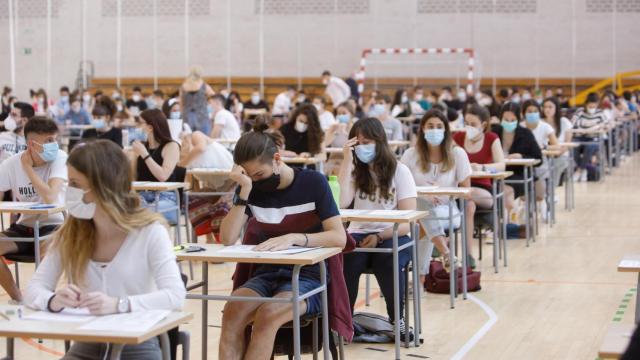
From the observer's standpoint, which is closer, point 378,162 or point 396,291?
point 396,291

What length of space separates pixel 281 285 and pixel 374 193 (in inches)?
68.7

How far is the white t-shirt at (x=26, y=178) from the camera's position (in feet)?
21.6

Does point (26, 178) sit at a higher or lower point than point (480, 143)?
lower

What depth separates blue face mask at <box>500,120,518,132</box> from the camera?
33.5 ft

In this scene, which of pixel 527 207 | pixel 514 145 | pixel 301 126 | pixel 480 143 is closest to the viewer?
pixel 480 143

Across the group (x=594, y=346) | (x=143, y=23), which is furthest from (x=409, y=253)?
(x=143, y=23)

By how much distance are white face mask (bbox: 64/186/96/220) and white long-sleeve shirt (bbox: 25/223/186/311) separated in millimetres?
150

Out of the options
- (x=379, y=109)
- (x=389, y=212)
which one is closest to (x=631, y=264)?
(x=389, y=212)

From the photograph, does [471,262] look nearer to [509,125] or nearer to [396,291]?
[509,125]

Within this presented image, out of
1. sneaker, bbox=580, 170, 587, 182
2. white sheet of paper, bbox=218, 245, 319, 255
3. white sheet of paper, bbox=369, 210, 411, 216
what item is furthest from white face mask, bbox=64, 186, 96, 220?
sneaker, bbox=580, 170, 587, 182

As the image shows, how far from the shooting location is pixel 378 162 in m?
6.19

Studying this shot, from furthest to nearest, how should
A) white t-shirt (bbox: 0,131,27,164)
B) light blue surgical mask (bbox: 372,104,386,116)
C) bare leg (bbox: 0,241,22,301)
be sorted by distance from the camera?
1. light blue surgical mask (bbox: 372,104,386,116)
2. white t-shirt (bbox: 0,131,27,164)
3. bare leg (bbox: 0,241,22,301)

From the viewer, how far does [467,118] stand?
919 cm

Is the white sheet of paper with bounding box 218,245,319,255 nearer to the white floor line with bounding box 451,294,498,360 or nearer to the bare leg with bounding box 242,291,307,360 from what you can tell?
the bare leg with bounding box 242,291,307,360
